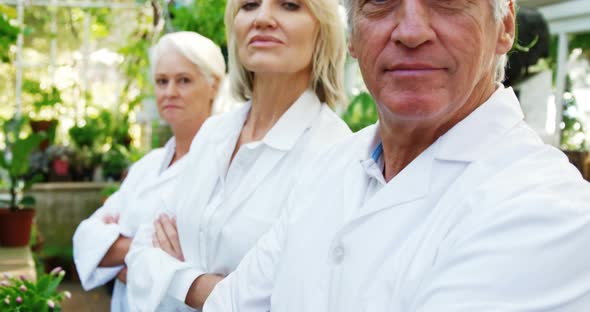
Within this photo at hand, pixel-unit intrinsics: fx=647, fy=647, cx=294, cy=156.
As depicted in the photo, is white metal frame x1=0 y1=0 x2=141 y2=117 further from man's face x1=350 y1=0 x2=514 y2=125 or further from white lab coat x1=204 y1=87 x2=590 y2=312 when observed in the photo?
man's face x1=350 y1=0 x2=514 y2=125

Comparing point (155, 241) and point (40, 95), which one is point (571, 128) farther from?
point (40, 95)

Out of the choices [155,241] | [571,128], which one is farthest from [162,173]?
[571,128]

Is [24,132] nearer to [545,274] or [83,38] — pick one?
[83,38]

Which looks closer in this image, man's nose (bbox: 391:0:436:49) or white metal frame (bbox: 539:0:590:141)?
man's nose (bbox: 391:0:436:49)

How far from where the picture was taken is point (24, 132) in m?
8.10

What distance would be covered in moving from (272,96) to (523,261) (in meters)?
1.10

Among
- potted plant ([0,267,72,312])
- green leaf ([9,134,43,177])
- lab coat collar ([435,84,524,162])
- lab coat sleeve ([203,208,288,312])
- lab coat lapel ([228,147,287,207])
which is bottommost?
green leaf ([9,134,43,177])

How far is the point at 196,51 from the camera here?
237 centimetres

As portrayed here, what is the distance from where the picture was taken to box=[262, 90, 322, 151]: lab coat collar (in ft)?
5.62

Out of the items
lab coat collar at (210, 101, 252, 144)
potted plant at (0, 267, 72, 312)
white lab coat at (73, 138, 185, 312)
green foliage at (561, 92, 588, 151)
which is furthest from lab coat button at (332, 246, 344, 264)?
green foliage at (561, 92, 588, 151)

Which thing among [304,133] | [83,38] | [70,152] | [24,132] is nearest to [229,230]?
[304,133]

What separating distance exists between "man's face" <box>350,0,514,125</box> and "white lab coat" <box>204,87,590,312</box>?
54 mm

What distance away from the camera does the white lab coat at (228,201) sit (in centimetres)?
163

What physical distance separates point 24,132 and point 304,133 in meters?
7.23
